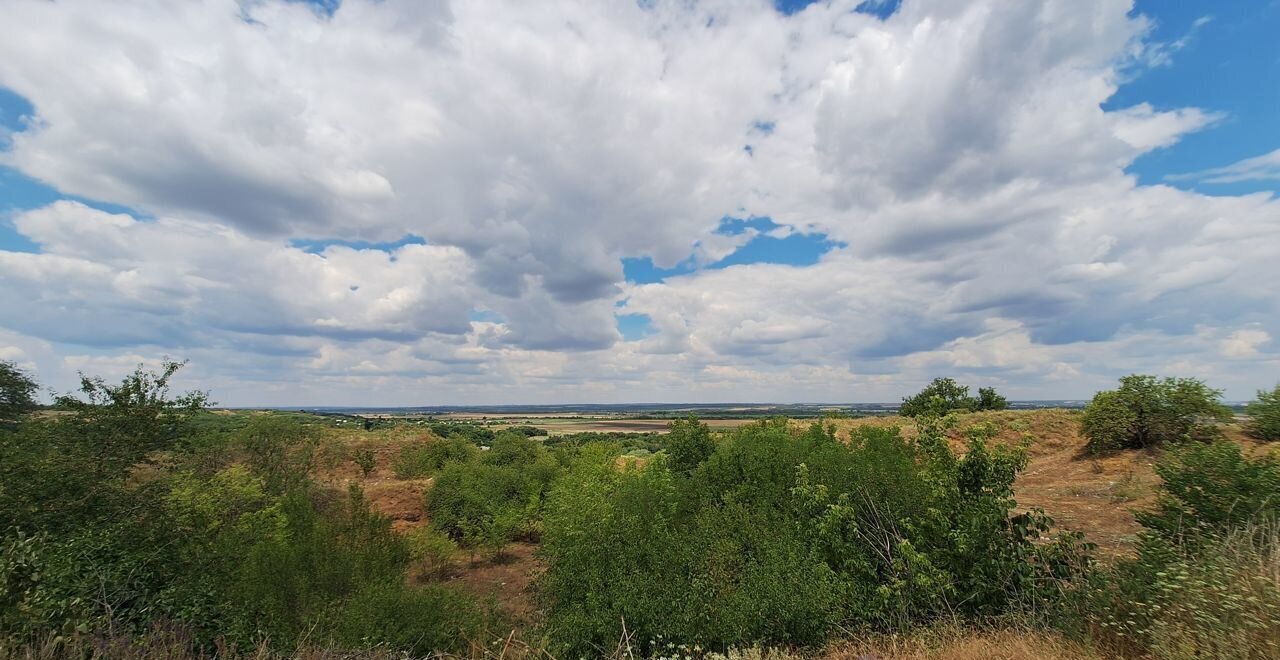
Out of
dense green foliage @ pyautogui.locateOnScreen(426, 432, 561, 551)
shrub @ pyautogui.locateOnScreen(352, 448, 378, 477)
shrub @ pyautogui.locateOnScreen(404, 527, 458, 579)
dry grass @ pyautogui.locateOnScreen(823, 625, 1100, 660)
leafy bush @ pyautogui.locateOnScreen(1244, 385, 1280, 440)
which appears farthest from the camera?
shrub @ pyautogui.locateOnScreen(352, 448, 378, 477)

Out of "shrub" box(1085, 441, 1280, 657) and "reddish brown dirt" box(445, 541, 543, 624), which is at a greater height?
"shrub" box(1085, 441, 1280, 657)

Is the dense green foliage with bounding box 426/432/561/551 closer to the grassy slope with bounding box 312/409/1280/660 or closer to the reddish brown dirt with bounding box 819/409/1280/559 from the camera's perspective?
the grassy slope with bounding box 312/409/1280/660

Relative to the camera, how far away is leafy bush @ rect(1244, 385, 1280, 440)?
55.0 ft

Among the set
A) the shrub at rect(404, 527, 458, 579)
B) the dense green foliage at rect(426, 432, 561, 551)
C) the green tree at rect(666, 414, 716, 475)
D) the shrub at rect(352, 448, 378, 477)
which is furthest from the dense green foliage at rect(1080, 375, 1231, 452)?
the shrub at rect(352, 448, 378, 477)

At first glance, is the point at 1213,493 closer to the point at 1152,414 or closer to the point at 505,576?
the point at 1152,414

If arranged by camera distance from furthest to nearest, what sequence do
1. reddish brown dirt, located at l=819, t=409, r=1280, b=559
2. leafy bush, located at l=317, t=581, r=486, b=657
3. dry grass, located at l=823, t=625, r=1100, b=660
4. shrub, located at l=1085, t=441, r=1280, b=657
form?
reddish brown dirt, located at l=819, t=409, r=1280, b=559 < leafy bush, located at l=317, t=581, r=486, b=657 < dry grass, located at l=823, t=625, r=1100, b=660 < shrub, located at l=1085, t=441, r=1280, b=657

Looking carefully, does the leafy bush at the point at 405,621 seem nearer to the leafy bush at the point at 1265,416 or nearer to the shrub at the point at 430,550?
the shrub at the point at 430,550

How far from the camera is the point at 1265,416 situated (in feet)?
55.9

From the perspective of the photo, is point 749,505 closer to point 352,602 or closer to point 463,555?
point 352,602

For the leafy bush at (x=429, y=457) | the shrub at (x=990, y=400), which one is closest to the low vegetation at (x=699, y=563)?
the leafy bush at (x=429, y=457)

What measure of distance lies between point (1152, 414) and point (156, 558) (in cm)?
3047

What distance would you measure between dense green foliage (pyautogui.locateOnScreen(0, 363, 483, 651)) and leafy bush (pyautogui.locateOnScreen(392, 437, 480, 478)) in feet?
75.1

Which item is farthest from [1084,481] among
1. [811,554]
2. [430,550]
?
[430,550]

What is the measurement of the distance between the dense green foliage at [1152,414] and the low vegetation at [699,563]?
1.63 meters
